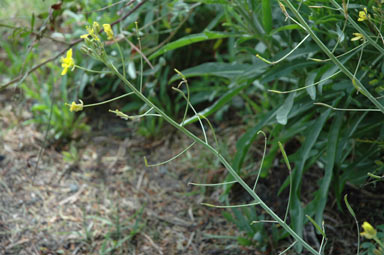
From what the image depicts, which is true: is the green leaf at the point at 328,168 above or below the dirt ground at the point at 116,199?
above

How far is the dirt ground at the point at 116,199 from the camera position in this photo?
1815 millimetres

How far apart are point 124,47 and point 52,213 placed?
1018mm

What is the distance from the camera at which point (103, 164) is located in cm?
233

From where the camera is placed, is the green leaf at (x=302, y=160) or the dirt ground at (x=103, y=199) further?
the dirt ground at (x=103, y=199)

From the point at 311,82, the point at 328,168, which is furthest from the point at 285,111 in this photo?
the point at 328,168

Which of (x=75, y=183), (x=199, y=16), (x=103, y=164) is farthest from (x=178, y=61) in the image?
(x=75, y=183)

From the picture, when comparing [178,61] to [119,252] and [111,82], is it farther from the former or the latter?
[119,252]

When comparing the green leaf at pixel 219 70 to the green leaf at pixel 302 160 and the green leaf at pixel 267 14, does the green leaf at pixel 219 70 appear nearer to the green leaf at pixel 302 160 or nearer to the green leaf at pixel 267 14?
the green leaf at pixel 267 14

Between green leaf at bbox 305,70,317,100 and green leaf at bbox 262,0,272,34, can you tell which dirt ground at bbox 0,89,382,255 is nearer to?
green leaf at bbox 305,70,317,100

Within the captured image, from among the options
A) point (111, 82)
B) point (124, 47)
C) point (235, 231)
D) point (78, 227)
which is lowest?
point (235, 231)

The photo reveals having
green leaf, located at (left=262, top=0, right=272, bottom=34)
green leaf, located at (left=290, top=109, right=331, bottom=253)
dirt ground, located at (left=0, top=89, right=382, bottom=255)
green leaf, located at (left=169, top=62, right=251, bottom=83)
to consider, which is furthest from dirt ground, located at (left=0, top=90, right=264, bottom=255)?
green leaf, located at (left=262, top=0, right=272, bottom=34)

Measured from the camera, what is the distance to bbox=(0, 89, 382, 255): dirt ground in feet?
5.96

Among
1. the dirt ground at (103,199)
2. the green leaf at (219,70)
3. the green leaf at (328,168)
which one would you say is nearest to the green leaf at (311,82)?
the green leaf at (328,168)

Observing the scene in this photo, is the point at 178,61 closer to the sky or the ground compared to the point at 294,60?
closer to the ground
